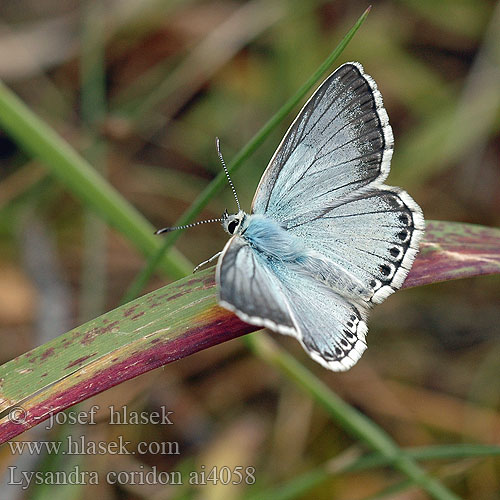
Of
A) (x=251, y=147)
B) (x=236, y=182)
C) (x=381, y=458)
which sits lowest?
(x=381, y=458)

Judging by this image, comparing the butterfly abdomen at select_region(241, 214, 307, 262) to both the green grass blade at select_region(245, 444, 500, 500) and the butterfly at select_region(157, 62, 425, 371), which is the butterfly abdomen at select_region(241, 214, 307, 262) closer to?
the butterfly at select_region(157, 62, 425, 371)

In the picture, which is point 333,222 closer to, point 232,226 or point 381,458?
point 232,226

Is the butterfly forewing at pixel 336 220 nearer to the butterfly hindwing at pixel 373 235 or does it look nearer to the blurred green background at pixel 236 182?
the butterfly hindwing at pixel 373 235

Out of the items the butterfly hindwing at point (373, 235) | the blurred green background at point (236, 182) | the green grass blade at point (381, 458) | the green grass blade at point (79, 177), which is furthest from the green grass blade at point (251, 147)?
the blurred green background at point (236, 182)

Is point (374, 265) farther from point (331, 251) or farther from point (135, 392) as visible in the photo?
point (135, 392)

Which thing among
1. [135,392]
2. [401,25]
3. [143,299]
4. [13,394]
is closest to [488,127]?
[401,25]

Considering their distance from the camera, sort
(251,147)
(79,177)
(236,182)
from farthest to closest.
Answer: (236,182), (79,177), (251,147)

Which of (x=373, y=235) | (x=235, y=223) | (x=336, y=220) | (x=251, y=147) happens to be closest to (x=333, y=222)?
(x=336, y=220)
